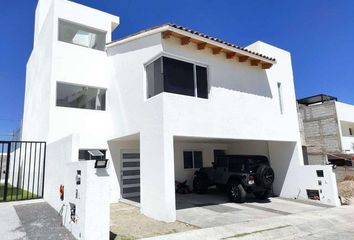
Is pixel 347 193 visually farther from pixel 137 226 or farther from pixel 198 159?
pixel 137 226

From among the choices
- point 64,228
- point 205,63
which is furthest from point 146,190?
point 205,63

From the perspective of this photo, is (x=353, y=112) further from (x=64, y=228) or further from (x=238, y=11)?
(x=64, y=228)

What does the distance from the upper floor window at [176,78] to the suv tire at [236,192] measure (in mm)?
4169

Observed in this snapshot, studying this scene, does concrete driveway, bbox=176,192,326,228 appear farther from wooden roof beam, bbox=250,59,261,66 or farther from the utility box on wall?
wooden roof beam, bbox=250,59,261,66

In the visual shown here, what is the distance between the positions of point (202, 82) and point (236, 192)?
4879mm

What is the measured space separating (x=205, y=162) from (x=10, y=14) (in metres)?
13.2

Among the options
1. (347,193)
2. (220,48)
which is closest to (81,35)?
(220,48)

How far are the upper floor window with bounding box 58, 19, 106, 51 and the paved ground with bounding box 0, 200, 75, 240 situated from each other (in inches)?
291

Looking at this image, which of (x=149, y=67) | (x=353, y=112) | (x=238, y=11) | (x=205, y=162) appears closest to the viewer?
(x=149, y=67)

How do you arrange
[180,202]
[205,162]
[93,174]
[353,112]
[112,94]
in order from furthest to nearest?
[353,112]
[205,162]
[112,94]
[180,202]
[93,174]

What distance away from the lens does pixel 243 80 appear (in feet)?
37.1

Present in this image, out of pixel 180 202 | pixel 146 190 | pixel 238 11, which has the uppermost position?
pixel 238 11

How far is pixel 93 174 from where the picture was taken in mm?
5582

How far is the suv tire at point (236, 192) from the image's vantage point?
10672mm
